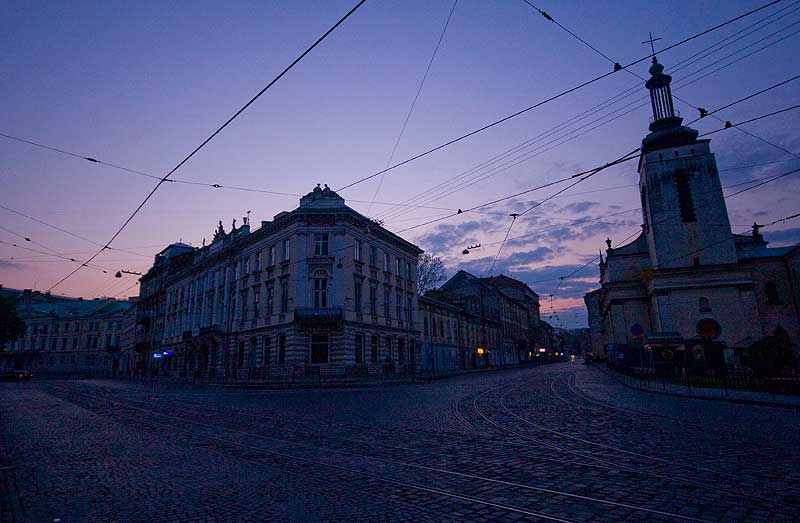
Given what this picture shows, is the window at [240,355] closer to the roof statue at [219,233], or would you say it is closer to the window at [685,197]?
the roof statue at [219,233]

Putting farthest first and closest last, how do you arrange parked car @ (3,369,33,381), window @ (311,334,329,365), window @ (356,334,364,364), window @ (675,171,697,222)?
parked car @ (3,369,33,381) < window @ (675,171,697,222) < window @ (356,334,364,364) < window @ (311,334,329,365)

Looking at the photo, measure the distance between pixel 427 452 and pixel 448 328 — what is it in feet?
148

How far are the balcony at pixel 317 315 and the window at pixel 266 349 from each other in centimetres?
481

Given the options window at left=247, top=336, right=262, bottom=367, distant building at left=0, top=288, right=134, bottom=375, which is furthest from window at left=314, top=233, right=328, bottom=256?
A: distant building at left=0, top=288, right=134, bottom=375

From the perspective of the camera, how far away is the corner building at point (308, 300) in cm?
3366

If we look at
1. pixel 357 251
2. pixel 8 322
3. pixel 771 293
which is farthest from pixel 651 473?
pixel 8 322

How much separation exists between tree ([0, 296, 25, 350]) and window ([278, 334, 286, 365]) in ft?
146

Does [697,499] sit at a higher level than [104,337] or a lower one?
lower

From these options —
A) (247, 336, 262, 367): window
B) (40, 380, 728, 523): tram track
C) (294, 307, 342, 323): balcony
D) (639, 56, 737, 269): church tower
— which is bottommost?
(40, 380, 728, 523): tram track

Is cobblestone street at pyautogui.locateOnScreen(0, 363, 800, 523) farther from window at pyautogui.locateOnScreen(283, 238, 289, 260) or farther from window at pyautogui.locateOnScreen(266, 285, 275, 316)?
window at pyautogui.locateOnScreen(283, 238, 289, 260)

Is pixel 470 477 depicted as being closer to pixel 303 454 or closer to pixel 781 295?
pixel 303 454

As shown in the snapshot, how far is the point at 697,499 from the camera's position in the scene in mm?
4891

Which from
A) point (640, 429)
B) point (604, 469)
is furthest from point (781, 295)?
point (604, 469)

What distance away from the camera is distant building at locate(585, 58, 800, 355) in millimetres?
40438
